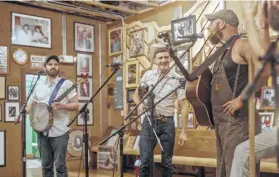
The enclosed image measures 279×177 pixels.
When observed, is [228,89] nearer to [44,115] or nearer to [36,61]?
[44,115]

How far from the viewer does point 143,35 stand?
6.95 meters

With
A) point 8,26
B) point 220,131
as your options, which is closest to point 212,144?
point 220,131

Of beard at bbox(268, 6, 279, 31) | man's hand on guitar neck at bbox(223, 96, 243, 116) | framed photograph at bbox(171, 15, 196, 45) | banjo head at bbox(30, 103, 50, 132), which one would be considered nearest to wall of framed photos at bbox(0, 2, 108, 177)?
framed photograph at bbox(171, 15, 196, 45)

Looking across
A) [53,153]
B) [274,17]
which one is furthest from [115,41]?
[274,17]

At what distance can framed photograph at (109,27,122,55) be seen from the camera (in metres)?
7.59

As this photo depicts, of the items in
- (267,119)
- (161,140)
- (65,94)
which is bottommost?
(161,140)

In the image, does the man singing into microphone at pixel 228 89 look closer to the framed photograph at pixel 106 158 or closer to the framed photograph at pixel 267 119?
the framed photograph at pixel 267 119

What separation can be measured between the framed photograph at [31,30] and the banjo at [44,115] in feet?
9.77

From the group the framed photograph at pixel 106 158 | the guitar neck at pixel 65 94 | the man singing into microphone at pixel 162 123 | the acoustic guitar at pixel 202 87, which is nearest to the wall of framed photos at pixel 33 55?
the framed photograph at pixel 106 158

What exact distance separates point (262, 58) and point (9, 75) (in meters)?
5.88

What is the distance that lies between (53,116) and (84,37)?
12.9 ft

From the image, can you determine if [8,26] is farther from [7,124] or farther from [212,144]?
[212,144]

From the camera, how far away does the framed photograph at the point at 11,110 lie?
6555 mm

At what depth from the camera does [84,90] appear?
24.9ft
